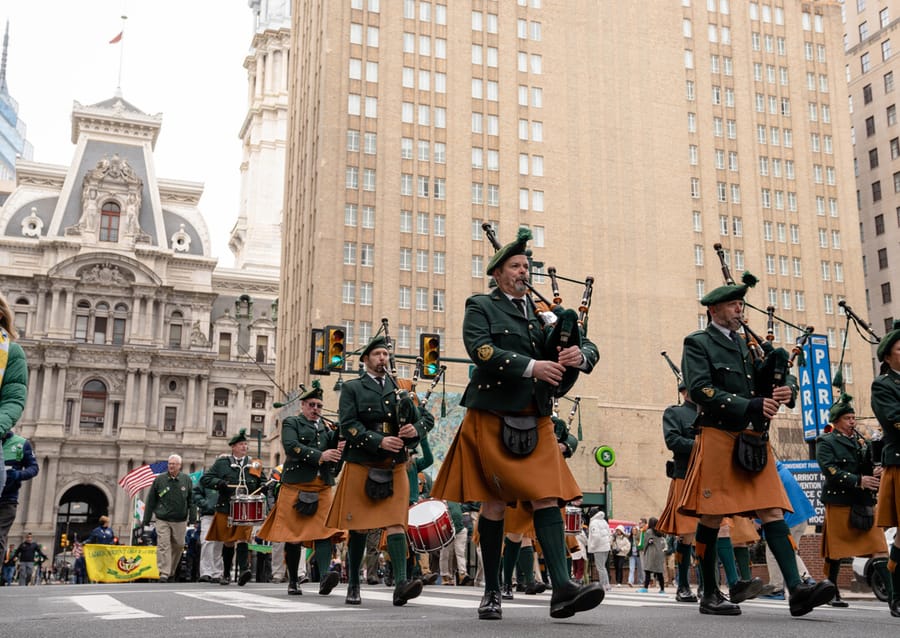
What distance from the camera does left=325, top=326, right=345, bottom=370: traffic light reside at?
25.1 metres

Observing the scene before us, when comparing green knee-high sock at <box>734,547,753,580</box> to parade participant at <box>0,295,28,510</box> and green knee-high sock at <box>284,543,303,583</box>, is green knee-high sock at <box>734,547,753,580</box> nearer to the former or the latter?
green knee-high sock at <box>284,543,303,583</box>

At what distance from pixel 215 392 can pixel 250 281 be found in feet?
36.3

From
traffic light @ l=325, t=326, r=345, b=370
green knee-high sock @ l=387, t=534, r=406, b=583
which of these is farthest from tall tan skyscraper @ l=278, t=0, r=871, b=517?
green knee-high sock @ l=387, t=534, r=406, b=583

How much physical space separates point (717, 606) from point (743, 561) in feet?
5.67

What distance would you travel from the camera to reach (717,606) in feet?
25.4

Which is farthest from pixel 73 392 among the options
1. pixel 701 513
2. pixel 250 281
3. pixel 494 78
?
pixel 701 513

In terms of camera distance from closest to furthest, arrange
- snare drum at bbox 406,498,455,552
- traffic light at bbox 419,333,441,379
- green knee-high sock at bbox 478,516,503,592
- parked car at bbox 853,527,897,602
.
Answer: green knee-high sock at bbox 478,516,503,592, snare drum at bbox 406,498,455,552, parked car at bbox 853,527,897,602, traffic light at bbox 419,333,441,379

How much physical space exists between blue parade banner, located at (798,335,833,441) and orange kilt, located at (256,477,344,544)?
94.0 feet

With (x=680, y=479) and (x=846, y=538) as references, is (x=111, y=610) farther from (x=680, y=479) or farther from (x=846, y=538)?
(x=846, y=538)

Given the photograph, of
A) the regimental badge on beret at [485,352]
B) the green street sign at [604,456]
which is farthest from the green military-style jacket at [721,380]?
the green street sign at [604,456]

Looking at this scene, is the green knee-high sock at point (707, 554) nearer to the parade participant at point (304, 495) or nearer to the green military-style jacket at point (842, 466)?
the green military-style jacket at point (842, 466)

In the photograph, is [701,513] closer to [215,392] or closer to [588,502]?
[588,502]

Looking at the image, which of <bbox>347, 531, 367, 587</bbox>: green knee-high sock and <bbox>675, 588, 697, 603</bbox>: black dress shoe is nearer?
<bbox>347, 531, 367, 587</bbox>: green knee-high sock

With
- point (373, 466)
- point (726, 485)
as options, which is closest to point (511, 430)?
point (726, 485)
